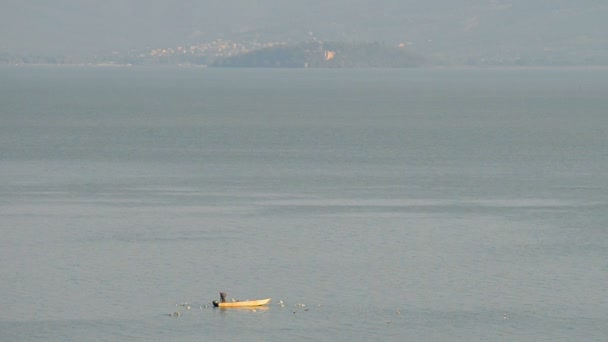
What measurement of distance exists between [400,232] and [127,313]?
59.2ft

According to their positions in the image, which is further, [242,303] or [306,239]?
[306,239]

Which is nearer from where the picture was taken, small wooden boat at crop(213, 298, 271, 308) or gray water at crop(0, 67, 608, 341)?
gray water at crop(0, 67, 608, 341)

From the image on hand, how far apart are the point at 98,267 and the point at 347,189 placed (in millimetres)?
25191

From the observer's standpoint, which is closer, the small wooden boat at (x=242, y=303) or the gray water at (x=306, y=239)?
the gray water at (x=306, y=239)

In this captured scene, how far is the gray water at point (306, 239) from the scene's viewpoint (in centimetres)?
4797

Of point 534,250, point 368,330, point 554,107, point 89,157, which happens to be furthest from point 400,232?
point 554,107

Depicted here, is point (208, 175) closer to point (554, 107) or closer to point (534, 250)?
point (534, 250)

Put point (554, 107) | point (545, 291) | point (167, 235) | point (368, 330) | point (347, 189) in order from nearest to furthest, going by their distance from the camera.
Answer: point (368, 330)
point (545, 291)
point (167, 235)
point (347, 189)
point (554, 107)

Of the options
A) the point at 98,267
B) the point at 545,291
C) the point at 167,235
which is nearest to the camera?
the point at 545,291

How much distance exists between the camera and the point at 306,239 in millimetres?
61906

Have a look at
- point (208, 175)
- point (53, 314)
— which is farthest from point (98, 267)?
point (208, 175)

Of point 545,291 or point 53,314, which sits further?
point 545,291

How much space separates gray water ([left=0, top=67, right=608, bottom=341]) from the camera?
47969 millimetres

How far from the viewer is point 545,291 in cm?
5212
